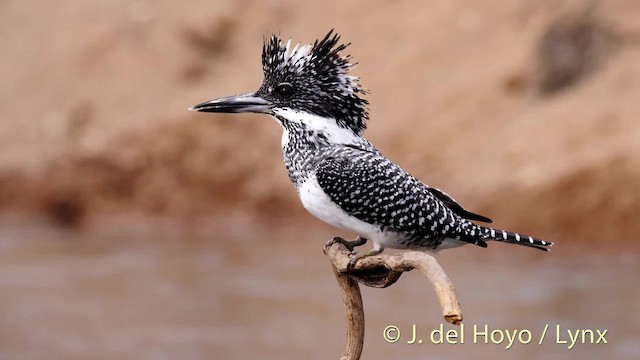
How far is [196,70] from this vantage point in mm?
18578

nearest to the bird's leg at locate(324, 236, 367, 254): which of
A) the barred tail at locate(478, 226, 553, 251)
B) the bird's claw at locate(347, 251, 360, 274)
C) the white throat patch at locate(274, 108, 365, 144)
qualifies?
the bird's claw at locate(347, 251, 360, 274)

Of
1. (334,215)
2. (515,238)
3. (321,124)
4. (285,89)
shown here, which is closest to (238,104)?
(285,89)

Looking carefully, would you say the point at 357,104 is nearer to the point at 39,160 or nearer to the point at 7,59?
the point at 39,160

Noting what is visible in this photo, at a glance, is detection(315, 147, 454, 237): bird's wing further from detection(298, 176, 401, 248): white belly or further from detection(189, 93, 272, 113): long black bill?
detection(189, 93, 272, 113): long black bill

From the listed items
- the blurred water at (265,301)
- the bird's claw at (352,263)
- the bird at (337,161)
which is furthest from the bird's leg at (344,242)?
the blurred water at (265,301)

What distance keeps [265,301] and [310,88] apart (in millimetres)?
8745

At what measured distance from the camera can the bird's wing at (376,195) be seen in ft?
16.3

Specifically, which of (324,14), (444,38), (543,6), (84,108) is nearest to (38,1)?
(84,108)

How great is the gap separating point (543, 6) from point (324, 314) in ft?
19.3

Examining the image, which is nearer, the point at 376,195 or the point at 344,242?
the point at 376,195

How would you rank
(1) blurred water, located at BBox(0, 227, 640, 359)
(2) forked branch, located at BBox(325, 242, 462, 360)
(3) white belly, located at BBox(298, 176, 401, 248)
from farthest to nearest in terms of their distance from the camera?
(1) blurred water, located at BBox(0, 227, 640, 359) < (3) white belly, located at BBox(298, 176, 401, 248) < (2) forked branch, located at BBox(325, 242, 462, 360)

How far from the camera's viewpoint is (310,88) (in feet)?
16.5

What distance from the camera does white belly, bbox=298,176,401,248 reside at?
495 centimetres

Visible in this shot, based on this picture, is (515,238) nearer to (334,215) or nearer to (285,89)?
(334,215)
